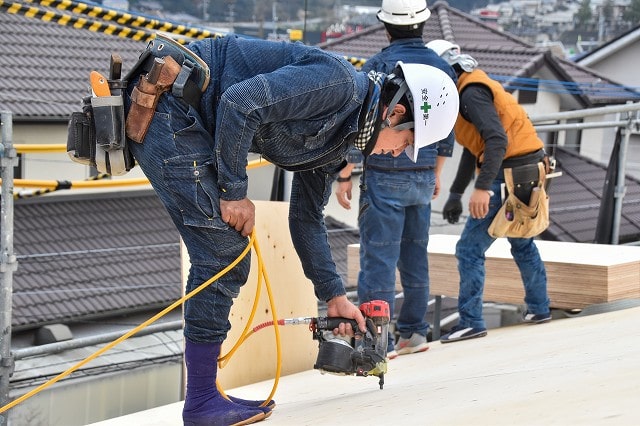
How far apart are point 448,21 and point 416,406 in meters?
17.6

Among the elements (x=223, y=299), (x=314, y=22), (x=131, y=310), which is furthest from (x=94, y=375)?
(x=314, y=22)

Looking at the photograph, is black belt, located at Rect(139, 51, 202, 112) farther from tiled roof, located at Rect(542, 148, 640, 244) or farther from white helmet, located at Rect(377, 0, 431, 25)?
tiled roof, located at Rect(542, 148, 640, 244)

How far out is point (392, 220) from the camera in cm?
389

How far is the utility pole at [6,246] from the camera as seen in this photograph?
3.59 m

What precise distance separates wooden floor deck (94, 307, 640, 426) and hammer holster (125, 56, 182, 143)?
3.13ft

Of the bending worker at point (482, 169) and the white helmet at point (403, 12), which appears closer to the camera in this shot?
the white helmet at point (403, 12)

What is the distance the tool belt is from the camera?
2.59m

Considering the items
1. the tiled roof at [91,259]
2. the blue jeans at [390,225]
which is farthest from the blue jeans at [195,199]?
the tiled roof at [91,259]

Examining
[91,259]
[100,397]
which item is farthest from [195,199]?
[91,259]

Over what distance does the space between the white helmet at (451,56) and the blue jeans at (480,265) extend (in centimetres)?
58

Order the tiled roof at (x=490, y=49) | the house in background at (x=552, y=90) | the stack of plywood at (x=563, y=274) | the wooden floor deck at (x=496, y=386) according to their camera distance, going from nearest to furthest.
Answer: the wooden floor deck at (x=496, y=386)
the stack of plywood at (x=563, y=274)
the house in background at (x=552, y=90)
the tiled roof at (x=490, y=49)

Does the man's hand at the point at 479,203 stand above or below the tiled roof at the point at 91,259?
above

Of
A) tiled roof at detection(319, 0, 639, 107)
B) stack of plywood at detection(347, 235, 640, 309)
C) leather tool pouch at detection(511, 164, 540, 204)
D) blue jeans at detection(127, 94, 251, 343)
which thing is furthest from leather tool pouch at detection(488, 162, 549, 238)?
tiled roof at detection(319, 0, 639, 107)

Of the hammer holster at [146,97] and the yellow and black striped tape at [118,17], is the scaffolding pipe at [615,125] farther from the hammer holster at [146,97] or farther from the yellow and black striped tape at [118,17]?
the hammer holster at [146,97]
